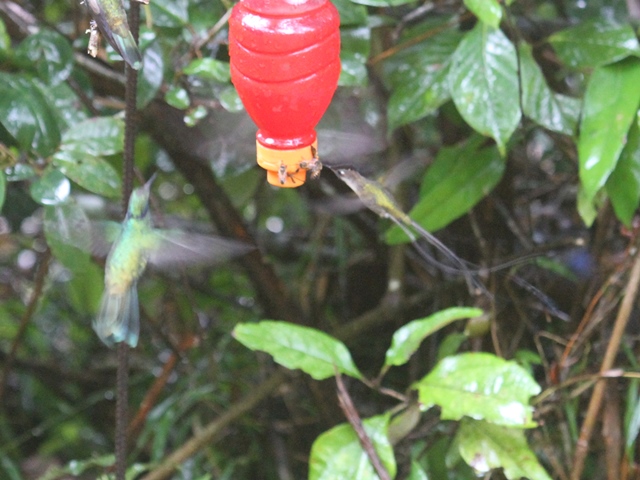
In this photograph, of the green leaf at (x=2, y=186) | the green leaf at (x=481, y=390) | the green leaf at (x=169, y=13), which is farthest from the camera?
the green leaf at (x=169, y=13)

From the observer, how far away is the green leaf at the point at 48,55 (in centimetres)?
113

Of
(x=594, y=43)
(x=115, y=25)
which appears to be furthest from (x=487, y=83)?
(x=115, y=25)

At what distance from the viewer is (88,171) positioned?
3.38 ft

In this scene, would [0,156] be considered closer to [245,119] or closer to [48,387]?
[245,119]

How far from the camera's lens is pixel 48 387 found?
2.14 metres

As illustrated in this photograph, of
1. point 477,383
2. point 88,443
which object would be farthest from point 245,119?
point 88,443

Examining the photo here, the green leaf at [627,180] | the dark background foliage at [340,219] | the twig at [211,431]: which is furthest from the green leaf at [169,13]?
the twig at [211,431]

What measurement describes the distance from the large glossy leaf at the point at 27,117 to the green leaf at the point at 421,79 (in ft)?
1.66

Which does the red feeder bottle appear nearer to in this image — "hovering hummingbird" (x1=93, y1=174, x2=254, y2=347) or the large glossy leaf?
"hovering hummingbird" (x1=93, y1=174, x2=254, y2=347)

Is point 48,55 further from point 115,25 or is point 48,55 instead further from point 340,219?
point 340,219

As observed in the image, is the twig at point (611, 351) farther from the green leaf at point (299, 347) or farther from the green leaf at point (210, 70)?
the green leaf at point (210, 70)

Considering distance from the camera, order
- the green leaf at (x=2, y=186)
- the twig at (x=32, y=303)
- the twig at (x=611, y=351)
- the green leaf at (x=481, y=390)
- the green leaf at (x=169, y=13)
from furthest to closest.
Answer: the twig at (x=32, y=303)
the twig at (x=611, y=351)
the green leaf at (x=169, y=13)
the green leaf at (x=481, y=390)
the green leaf at (x=2, y=186)

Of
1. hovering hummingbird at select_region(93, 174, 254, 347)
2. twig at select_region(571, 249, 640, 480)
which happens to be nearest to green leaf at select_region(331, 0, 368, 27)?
hovering hummingbird at select_region(93, 174, 254, 347)

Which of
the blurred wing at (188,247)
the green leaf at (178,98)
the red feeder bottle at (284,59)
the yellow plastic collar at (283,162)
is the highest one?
the red feeder bottle at (284,59)
